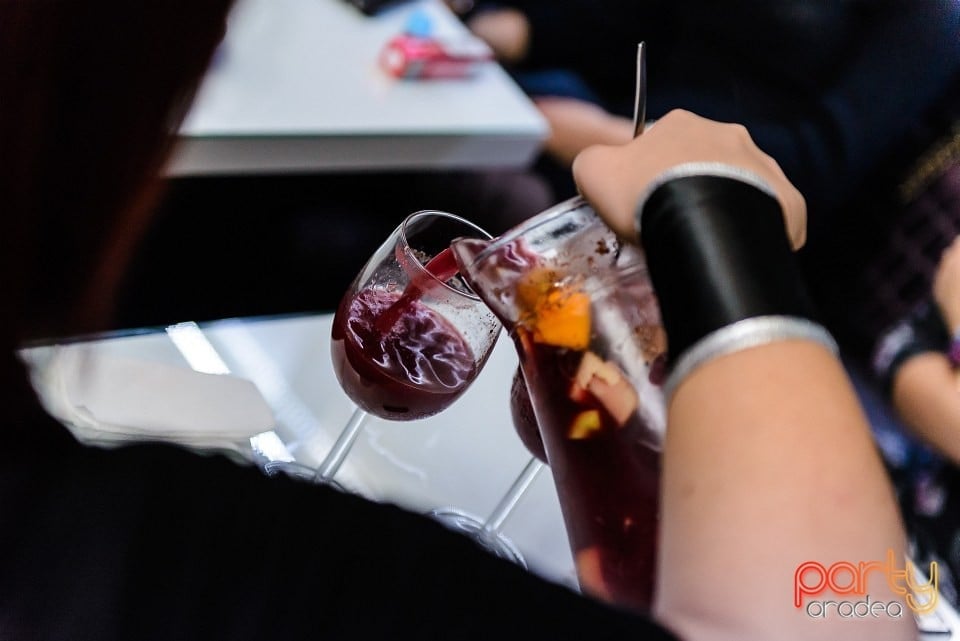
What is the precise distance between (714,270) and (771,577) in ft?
0.45

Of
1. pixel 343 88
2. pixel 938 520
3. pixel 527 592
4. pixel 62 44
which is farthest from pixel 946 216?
pixel 62 44

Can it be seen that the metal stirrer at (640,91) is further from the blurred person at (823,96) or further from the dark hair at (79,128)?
the blurred person at (823,96)

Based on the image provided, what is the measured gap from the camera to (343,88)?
3.19ft

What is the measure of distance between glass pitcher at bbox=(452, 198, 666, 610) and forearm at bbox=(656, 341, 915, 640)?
44mm

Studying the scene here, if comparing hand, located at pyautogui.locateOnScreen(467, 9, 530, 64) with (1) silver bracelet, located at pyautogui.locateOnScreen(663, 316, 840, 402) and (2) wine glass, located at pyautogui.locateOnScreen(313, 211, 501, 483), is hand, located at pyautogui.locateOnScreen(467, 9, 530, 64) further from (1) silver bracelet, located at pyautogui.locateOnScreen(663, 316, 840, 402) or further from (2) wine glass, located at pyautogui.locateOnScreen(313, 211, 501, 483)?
(1) silver bracelet, located at pyautogui.locateOnScreen(663, 316, 840, 402)

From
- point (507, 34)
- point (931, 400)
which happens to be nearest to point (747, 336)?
point (931, 400)

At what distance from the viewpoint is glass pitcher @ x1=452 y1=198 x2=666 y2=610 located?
396mm

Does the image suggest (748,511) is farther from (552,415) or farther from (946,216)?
(946,216)

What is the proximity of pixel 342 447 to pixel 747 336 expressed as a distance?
1.30ft

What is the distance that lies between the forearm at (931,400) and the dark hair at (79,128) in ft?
2.88

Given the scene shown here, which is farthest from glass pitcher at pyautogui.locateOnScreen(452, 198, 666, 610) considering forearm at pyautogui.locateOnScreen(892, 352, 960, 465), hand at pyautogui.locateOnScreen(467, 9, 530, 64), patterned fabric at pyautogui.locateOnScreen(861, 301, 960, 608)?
hand at pyautogui.locateOnScreen(467, 9, 530, 64)

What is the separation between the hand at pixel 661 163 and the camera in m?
0.39

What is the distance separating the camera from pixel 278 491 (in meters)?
0.34

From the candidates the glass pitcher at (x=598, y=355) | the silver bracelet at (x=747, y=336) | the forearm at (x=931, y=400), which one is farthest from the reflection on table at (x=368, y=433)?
the forearm at (x=931, y=400)
